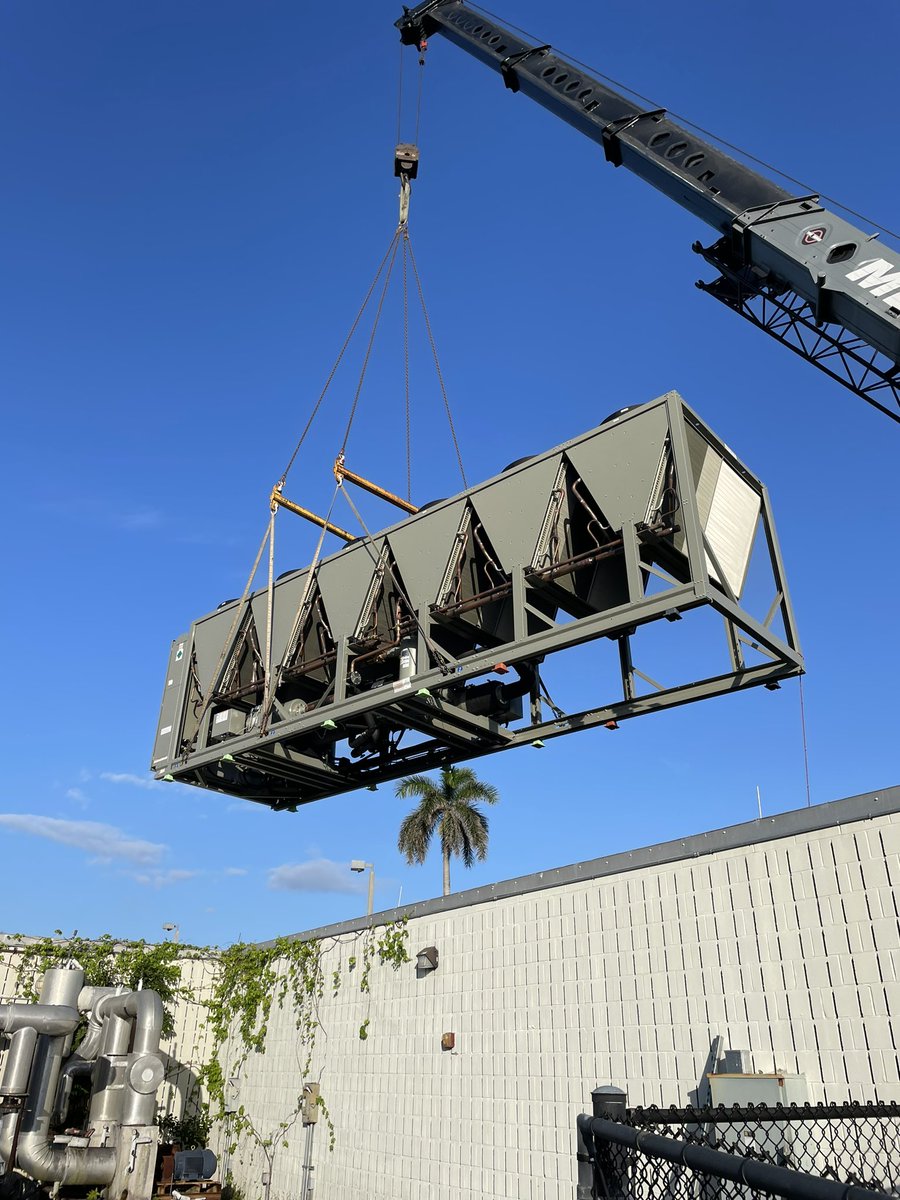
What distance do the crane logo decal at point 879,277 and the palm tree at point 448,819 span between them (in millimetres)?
36508

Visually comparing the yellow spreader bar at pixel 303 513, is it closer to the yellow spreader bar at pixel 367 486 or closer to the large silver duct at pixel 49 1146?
the yellow spreader bar at pixel 367 486

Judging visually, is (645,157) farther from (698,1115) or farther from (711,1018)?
(698,1115)

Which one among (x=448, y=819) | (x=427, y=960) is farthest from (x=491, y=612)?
(x=448, y=819)

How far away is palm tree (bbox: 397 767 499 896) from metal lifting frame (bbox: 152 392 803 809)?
33.2m

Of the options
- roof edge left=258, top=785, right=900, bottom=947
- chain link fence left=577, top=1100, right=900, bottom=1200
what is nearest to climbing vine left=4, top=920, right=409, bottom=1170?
roof edge left=258, top=785, right=900, bottom=947

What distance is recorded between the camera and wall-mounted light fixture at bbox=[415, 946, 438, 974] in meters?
14.3

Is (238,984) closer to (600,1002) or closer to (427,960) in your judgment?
(427,960)

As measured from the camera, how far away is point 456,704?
1098 centimetres

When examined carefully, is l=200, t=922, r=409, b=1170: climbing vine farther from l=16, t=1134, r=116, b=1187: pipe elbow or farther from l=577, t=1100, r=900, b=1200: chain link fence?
l=577, t=1100, r=900, b=1200: chain link fence

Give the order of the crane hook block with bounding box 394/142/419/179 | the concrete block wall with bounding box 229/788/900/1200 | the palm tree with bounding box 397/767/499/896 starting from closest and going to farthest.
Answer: the concrete block wall with bounding box 229/788/900/1200 < the crane hook block with bounding box 394/142/419/179 < the palm tree with bounding box 397/767/499/896

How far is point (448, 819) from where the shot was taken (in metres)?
45.6

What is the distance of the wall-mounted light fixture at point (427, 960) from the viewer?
1427 cm

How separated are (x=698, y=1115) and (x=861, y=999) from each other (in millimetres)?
5161

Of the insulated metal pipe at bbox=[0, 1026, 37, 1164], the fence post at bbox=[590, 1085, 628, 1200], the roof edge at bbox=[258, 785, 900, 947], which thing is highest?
the roof edge at bbox=[258, 785, 900, 947]
